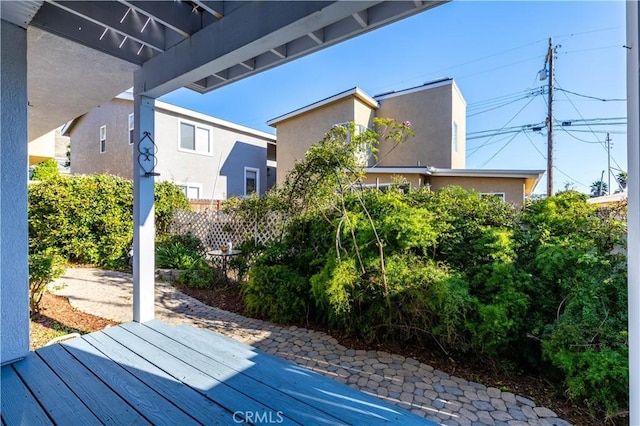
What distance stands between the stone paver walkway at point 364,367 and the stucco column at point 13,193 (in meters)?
1.84

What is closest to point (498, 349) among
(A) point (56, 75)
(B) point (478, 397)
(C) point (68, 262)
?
(B) point (478, 397)

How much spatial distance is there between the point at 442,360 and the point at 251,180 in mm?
12847

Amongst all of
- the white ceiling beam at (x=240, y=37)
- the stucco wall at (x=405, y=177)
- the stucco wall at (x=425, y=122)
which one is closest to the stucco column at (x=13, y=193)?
the white ceiling beam at (x=240, y=37)

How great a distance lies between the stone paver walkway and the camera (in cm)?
241

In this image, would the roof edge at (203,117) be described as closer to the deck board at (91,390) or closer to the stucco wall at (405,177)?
the stucco wall at (405,177)

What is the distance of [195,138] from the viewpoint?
12.0 meters

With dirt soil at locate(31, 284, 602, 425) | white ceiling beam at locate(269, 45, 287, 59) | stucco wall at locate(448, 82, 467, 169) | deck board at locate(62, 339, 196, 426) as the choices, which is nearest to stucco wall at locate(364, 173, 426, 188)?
stucco wall at locate(448, 82, 467, 169)

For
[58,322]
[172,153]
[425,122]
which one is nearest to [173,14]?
[58,322]

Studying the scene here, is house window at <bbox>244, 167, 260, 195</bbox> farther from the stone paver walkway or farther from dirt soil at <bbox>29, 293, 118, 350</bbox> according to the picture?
dirt soil at <bbox>29, 293, 118, 350</bbox>

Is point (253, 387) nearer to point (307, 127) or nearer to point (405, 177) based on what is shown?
point (405, 177)

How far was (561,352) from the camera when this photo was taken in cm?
246

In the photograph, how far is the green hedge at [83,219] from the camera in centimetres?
665

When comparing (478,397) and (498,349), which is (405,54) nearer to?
(498,349)

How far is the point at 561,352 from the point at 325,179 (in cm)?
286
